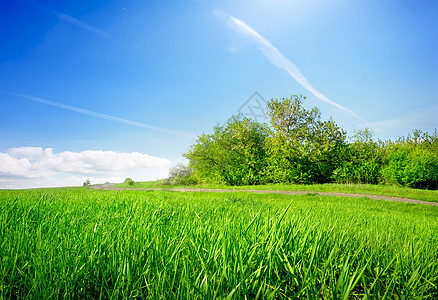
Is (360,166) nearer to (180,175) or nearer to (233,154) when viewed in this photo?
(233,154)

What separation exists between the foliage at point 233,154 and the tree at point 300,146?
52.8 inches

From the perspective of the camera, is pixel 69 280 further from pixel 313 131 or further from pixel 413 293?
pixel 313 131

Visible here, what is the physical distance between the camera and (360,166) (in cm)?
2072

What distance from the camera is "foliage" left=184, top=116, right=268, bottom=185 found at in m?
21.0

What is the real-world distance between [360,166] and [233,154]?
11.0m

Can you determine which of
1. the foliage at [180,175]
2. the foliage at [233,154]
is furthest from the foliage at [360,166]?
the foliage at [180,175]

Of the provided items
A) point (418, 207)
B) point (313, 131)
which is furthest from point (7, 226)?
point (313, 131)

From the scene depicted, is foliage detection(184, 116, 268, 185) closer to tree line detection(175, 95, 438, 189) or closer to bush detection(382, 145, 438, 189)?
tree line detection(175, 95, 438, 189)

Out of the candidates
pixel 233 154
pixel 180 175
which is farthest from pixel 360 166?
pixel 180 175

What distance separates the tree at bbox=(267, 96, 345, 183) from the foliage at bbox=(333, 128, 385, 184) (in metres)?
0.70

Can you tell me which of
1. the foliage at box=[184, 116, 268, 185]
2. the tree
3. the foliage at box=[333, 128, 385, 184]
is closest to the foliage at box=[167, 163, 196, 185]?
the foliage at box=[184, 116, 268, 185]

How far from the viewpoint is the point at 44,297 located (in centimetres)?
118

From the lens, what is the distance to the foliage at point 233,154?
2103cm

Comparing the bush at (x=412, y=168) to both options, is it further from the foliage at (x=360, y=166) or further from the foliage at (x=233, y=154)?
the foliage at (x=233, y=154)
